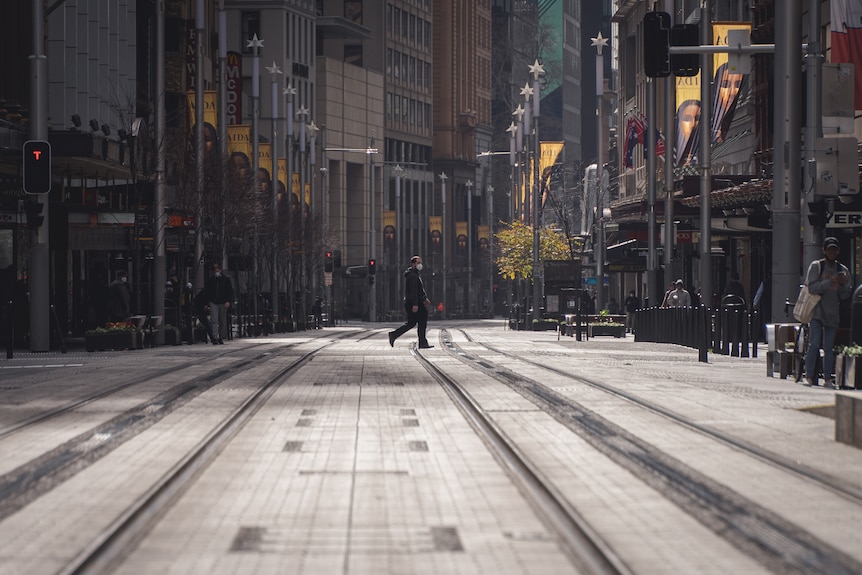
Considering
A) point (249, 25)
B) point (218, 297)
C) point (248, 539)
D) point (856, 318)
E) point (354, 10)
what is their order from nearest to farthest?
point (248, 539) < point (856, 318) < point (218, 297) < point (249, 25) < point (354, 10)

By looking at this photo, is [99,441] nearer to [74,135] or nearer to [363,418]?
[363,418]

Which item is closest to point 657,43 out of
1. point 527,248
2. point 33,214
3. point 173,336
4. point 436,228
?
point 33,214

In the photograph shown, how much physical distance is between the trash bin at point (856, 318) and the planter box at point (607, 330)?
34.9 metres

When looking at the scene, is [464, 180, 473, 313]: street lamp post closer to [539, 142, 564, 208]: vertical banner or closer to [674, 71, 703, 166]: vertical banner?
[539, 142, 564, 208]: vertical banner

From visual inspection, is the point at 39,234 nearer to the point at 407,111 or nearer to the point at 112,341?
the point at 112,341

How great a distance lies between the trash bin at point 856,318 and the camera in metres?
21.1

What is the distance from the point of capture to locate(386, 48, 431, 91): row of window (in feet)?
490

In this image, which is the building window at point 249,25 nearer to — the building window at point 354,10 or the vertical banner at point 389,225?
the vertical banner at point 389,225

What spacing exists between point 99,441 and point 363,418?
3.17 meters

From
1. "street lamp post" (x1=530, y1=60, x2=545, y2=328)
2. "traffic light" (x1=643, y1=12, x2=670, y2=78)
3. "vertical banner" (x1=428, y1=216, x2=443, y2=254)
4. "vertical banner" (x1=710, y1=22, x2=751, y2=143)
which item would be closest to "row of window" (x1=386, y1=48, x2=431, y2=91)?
"vertical banner" (x1=428, y1=216, x2=443, y2=254)

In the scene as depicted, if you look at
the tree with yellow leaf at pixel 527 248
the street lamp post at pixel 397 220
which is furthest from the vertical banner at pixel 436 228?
the tree with yellow leaf at pixel 527 248

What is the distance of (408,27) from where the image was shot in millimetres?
153500

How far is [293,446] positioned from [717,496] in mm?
4351

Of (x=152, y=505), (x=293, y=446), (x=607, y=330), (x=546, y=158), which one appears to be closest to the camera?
(x=152, y=505)
